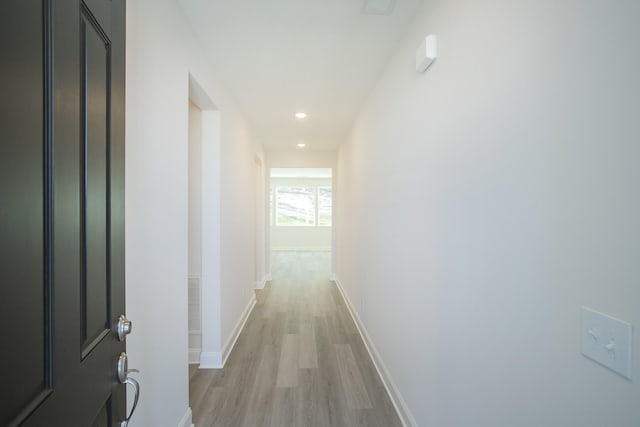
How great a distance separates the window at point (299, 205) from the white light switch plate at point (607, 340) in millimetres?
9973

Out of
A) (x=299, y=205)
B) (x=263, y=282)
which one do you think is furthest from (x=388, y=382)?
(x=299, y=205)

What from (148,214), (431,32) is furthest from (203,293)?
(431,32)

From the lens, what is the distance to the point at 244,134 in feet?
12.3

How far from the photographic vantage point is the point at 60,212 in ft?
1.96

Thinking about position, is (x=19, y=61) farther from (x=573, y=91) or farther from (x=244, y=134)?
(x=244, y=134)

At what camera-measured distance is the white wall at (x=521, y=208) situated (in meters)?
0.65

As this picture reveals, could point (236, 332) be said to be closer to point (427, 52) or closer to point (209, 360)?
point (209, 360)

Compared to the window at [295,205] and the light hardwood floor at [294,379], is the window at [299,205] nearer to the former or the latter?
the window at [295,205]

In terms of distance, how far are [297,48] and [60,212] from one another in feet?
6.51

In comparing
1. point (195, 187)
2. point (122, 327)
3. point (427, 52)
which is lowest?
point (122, 327)

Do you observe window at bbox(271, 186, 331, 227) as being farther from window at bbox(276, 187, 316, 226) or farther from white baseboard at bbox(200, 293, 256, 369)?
white baseboard at bbox(200, 293, 256, 369)

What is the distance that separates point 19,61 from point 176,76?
1.36 metres

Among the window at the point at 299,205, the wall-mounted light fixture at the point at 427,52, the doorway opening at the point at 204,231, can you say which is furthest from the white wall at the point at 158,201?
the window at the point at 299,205

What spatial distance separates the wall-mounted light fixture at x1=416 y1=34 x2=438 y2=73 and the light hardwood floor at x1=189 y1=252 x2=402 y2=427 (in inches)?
84.9
